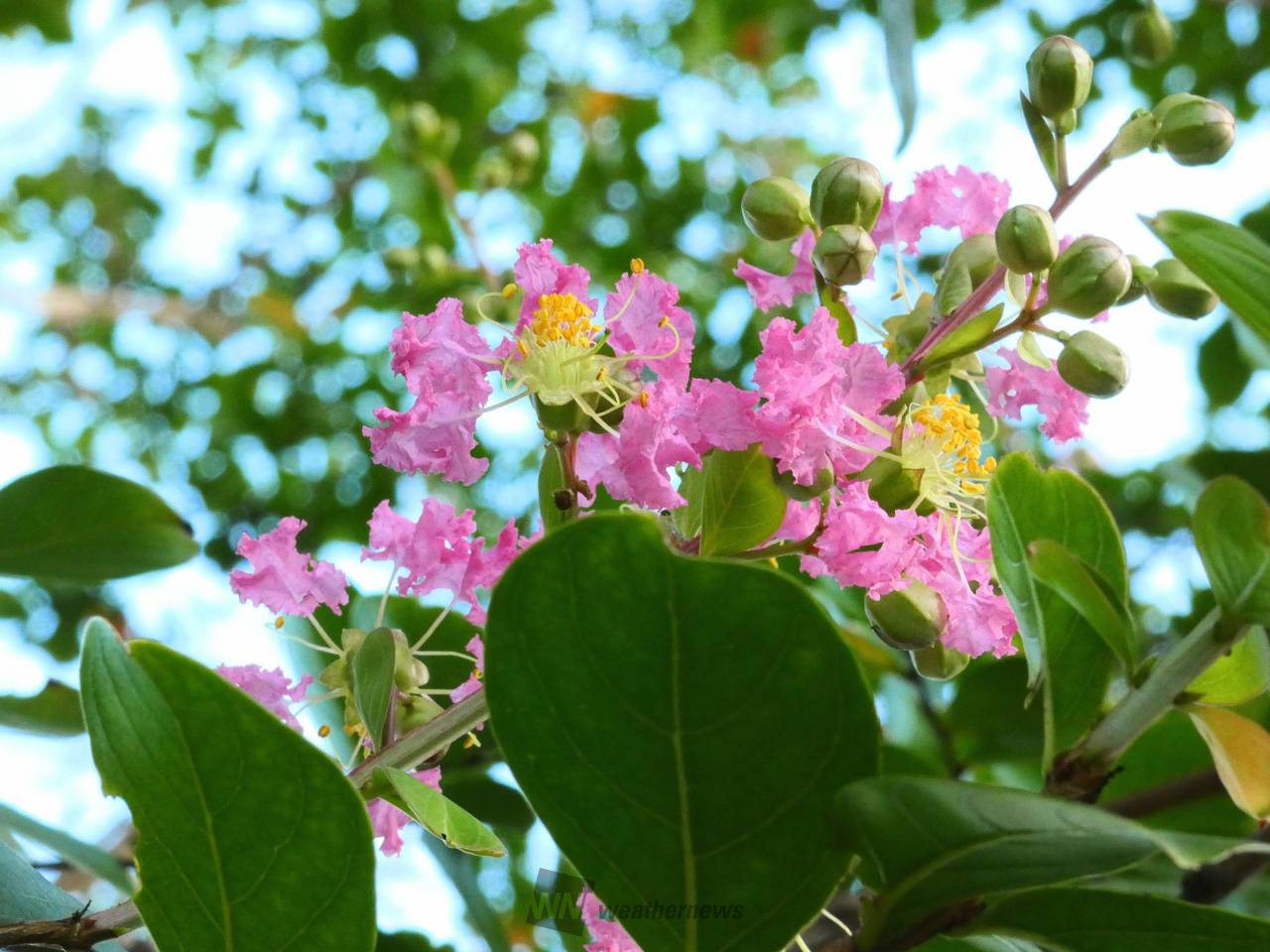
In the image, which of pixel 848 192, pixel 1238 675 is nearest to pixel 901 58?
pixel 848 192

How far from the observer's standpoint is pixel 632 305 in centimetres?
91

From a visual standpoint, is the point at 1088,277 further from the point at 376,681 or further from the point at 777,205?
the point at 376,681

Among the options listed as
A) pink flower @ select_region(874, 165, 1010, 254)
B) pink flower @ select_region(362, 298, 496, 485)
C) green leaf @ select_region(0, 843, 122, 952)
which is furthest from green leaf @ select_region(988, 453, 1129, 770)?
green leaf @ select_region(0, 843, 122, 952)

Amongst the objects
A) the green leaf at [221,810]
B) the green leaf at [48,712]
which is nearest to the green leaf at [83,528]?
the green leaf at [48,712]

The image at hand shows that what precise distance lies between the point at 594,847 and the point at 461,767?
0.75 m

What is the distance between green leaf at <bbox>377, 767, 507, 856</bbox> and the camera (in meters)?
0.70

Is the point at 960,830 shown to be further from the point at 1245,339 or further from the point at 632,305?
the point at 1245,339

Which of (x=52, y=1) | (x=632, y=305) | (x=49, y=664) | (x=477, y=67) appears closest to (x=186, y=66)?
(x=52, y=1)

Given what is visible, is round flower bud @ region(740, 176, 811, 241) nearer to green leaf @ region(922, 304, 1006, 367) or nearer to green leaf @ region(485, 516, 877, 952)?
green leaf @ region(922, 304, 1006, 367)

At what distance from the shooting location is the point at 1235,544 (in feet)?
2.33

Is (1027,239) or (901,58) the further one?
(901,58)

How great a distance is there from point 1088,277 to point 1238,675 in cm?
28

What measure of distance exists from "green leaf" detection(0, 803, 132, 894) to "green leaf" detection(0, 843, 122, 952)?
0.60 feet

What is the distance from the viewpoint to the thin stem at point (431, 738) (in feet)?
2.52
